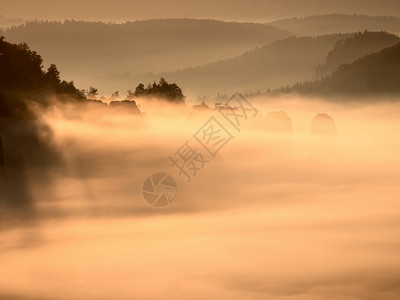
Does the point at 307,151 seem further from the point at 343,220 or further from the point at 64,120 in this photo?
the point at 64,120

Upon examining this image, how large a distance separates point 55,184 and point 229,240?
107 ft

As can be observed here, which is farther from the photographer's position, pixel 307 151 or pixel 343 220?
pixel 307 151

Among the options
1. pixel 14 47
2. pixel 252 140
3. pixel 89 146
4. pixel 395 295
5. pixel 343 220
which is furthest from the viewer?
pixel 252 140

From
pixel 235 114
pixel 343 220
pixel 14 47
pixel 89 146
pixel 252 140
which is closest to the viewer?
pixel 14 47

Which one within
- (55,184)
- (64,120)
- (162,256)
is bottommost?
(162,256)

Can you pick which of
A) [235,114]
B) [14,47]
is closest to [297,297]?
[14,47]

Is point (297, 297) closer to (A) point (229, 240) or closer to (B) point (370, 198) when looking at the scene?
(A) point (229, 240)

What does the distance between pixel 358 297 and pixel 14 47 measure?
5043 centimetres

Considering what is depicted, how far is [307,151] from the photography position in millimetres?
198875

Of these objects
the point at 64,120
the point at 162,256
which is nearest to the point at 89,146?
the point at 64,120

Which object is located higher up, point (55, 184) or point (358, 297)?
point (55, 184)

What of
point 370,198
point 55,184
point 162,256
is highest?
point 370,198

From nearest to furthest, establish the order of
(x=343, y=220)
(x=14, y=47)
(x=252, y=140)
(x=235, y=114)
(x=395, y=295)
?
1. (x=395, y=295)
2. (x=14, y=47)
3. (x=343, y=220)
4. (x=235, y=114)
5. (x=252, y=140)

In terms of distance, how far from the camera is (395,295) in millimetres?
94125
